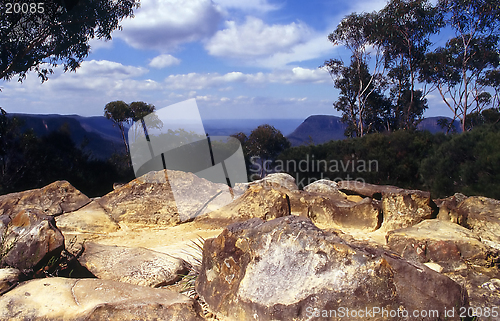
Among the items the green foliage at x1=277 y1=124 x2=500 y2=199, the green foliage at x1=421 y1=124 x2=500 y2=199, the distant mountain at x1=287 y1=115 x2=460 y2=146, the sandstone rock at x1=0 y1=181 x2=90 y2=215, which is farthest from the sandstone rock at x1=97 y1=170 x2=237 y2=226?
the distant mountain at x1=287 y1=115 x2=460 y2=146

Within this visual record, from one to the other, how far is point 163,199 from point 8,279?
300 cm

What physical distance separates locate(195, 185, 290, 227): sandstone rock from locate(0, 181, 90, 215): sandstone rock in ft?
6.75

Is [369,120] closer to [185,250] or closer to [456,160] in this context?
[456,160]

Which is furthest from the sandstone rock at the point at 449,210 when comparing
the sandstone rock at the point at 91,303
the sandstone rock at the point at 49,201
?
the sandstone rock at the point at 49,201

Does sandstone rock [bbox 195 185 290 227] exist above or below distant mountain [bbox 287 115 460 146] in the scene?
below

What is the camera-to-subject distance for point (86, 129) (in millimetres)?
12812

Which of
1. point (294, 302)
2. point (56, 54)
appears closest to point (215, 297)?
point (294, 302)

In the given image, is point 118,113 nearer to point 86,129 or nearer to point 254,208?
point 86,129

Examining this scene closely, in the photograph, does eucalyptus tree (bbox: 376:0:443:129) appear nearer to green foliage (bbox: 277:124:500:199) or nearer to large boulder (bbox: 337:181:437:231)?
green foliage (bbox: 277:124:500:199)

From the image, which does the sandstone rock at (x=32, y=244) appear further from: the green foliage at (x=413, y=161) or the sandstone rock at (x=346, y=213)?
the green foliage at (x=413, y=161)

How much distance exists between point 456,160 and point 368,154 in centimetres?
418

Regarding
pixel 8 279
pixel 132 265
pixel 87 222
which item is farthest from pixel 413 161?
pixel 8 279

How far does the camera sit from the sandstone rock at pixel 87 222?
16.5 feet

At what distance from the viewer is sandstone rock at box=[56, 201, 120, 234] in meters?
5.03
